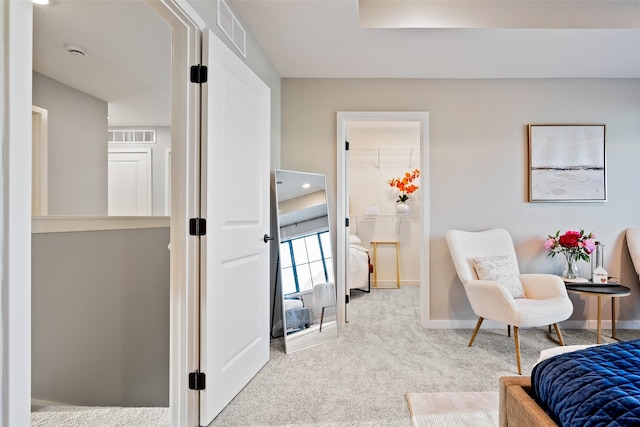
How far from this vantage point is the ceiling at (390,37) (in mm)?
2375

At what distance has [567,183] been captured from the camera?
3.38 meters

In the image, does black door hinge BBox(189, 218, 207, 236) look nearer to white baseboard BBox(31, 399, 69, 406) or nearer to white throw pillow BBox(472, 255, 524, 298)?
white baseboard BBox(31, 399, 69, 406)

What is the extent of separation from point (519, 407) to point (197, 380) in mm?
1444

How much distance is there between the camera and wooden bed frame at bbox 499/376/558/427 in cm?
109

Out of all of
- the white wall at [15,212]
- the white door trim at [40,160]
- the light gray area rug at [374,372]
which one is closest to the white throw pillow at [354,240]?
the light gray area rug at [374,372]

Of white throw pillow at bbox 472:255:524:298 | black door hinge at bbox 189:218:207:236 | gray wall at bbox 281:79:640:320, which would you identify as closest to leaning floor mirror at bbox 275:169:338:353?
gray wall at bbox 281:79:640:320

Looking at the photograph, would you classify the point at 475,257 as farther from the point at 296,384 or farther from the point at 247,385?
the point at 247,385

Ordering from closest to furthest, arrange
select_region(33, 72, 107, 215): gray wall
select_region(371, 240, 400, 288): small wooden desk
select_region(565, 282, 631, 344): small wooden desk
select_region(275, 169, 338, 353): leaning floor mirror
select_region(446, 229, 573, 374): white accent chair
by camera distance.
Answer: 1. select_region(446, 229, 573, 374): white accent chair
2. select_region(565, 282, 631, 344): small wooden desk
3. select_region(275, 169, 338, 353): leaning floor mirror
4. select_region(33, 72, 107, 215): gray wall
5. select_region(371, 240, 400, 288): small wooden desk

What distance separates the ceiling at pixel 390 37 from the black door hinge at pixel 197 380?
2.08 meters

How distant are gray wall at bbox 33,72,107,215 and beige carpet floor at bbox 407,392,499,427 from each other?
373 centimetres

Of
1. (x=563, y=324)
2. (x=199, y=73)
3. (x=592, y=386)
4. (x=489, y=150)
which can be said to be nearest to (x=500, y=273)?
(x=563, y=324)

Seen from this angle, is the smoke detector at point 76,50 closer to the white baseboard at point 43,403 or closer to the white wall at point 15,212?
the white wall at point 15,212

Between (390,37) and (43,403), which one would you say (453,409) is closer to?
(390,37)

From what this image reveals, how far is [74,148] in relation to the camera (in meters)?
3.86
